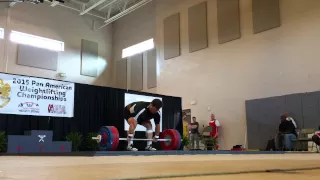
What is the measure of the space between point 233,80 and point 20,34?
736 cm

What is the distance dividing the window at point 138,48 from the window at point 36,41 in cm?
248

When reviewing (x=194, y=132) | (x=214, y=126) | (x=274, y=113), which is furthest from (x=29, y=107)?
(x=274, y=113)

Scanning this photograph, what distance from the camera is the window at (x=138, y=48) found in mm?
12164

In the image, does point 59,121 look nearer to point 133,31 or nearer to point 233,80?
point 233,80

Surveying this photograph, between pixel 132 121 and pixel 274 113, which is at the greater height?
pixel 274 113

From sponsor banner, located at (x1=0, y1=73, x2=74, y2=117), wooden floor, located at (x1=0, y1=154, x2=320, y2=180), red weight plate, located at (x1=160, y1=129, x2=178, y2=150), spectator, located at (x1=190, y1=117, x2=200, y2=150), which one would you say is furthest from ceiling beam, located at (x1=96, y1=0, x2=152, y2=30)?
wooden floor, located at (x1=0, y1=154, x2=320, y2=180)

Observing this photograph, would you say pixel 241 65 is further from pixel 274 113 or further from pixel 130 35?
pixel 130 35

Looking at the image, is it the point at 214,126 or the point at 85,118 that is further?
the point at 214,126

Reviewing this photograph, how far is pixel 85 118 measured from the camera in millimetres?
7785

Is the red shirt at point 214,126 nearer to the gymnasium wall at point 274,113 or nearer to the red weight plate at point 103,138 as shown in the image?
the gymnasium wall at point 274,113

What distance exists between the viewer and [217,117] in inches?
377

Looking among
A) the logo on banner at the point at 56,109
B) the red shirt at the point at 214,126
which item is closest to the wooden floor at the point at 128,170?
the logo on banner at the point at 56,109

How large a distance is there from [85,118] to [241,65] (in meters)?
4.55

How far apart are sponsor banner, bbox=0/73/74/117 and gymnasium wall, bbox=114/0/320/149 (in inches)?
168
